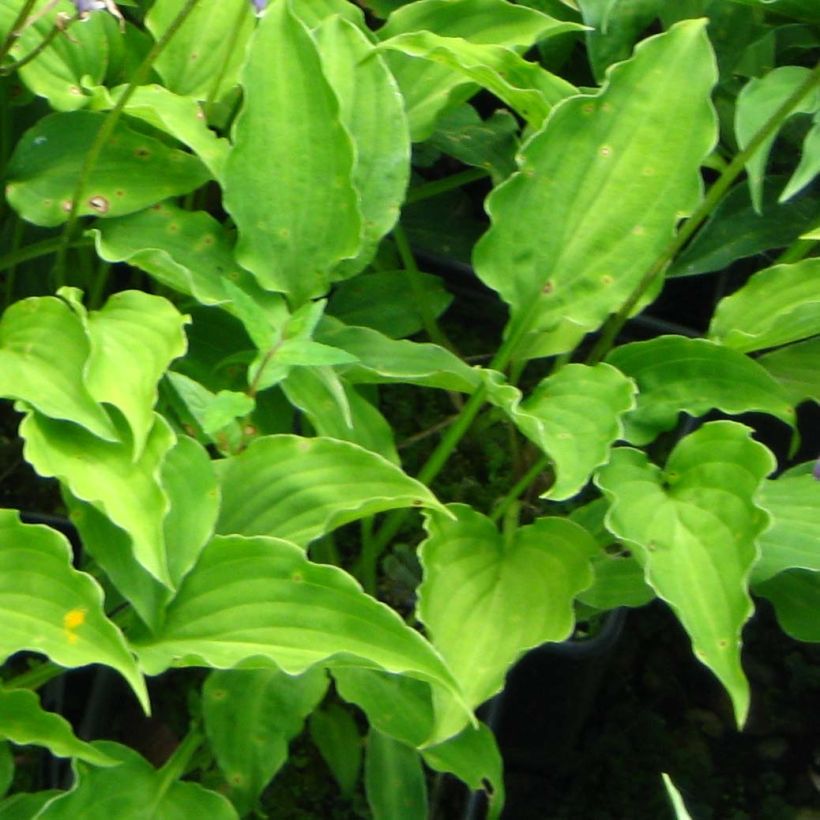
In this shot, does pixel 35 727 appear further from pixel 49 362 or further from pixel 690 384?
pixel 690 384

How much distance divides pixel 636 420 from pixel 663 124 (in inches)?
10.0

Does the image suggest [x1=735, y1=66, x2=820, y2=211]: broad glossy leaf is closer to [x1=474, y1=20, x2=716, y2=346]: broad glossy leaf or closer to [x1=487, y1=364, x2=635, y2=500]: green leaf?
[x1=474, y1=20, x2=716, y2=346]: broad glossy leaf

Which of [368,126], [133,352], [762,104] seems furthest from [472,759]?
[762,104]

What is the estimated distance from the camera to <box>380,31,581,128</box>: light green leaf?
0.96 meters

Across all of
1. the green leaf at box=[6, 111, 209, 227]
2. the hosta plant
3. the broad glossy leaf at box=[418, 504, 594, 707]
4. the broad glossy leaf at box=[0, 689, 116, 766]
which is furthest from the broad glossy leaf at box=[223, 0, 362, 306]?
the broad glossy leaf at box=[0, 689, 116, 766]

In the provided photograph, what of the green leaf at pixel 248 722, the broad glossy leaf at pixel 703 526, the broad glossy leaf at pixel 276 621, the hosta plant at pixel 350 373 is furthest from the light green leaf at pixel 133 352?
the broad glossy leaf at pixel 703 526

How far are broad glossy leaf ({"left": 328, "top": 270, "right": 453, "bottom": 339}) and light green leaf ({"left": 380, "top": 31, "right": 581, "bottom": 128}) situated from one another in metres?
0.22

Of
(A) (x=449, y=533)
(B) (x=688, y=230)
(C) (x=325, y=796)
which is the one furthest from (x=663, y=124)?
(C) (x=325, y=796)

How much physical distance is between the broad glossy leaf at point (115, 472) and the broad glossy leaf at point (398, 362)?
207 millimetres

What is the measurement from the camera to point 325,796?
1178mm

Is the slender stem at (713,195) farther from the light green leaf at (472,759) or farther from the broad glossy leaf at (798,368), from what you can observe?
the light green leaf at (472,759)

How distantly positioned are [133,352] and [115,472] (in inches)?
4.1

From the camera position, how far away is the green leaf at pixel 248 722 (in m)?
0.92

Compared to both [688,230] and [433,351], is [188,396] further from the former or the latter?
[688,230]
